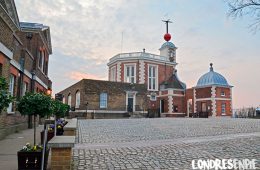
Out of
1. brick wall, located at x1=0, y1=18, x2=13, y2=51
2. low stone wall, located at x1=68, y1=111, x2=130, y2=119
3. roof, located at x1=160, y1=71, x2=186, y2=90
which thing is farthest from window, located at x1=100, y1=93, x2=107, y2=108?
brick wall, located at x1=0, y1=18, x2=13, y2=51

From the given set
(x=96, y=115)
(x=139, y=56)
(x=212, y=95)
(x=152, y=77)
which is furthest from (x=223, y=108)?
(x=96, y=115)

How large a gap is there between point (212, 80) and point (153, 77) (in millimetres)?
10074

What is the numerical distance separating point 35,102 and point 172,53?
149ft

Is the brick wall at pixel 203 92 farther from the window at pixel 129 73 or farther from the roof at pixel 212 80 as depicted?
the window at pixel 129 73

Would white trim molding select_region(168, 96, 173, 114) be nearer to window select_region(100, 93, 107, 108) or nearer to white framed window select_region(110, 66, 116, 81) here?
white framed window select_region(110, 66, 116, 81)

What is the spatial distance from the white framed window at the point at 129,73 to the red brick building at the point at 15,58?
21992 millimetres

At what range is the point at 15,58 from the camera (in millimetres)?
14766

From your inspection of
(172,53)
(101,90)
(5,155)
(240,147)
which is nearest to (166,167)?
(240,147)

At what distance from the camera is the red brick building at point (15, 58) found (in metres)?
12.1

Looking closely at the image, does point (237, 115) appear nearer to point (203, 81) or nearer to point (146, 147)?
point (203, 81)

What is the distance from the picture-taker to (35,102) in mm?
7371

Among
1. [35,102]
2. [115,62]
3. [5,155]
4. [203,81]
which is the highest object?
[115,62]

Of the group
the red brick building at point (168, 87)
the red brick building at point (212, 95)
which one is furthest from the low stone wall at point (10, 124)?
the red brick building at point (212, 95)

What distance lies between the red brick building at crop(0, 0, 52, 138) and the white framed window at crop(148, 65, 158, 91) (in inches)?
937
